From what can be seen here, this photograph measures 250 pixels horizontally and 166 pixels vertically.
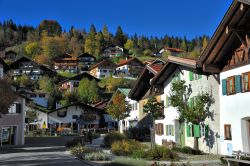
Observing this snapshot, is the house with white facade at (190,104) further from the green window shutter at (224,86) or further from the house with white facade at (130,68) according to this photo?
the house with white facade at (130,68)

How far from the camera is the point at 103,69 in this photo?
145 meters

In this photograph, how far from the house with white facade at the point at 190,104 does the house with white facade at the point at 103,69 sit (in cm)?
10393

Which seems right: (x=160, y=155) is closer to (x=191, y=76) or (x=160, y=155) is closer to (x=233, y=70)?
(x=233, y=70)

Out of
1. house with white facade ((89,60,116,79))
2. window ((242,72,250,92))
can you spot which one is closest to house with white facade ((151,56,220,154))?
window ((242,72,250,92))

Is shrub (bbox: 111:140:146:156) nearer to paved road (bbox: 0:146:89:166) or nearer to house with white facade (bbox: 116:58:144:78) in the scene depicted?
paved road (bbox: 0:146:89:166)

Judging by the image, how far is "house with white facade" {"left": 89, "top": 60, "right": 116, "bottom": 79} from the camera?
14373 cm

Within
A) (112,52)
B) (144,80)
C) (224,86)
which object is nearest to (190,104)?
(224,86)

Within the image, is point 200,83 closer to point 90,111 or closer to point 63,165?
point 63,165

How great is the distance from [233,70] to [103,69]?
4755 inches

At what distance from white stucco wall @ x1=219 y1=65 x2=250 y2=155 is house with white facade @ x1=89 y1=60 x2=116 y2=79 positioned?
385 ft

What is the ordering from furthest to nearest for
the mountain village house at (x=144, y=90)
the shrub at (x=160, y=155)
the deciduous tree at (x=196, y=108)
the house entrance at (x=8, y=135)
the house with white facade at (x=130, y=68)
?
the house with white facade at (x=130, y=68) → the mountain village house at (x=144, y=90) → the house entrance at (x=8, y=135) → the deciduous tree at (x=196, y=108) → the shrub at (x=160, y=155)

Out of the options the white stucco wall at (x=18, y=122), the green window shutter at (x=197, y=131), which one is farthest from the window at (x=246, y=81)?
the white stucco wall at (x=18, y=122)

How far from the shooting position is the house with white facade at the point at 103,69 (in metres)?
144

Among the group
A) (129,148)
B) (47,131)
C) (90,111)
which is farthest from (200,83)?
(90,111)
